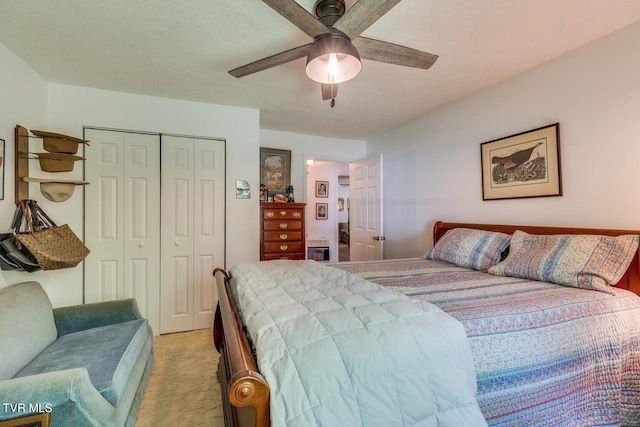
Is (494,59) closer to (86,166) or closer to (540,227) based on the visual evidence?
(540,227)

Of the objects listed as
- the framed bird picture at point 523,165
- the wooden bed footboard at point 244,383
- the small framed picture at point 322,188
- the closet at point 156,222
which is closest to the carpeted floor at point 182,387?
the closet at point 156,222

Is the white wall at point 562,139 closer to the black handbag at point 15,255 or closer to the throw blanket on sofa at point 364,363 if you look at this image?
the throw blanket on sofa at point 364,363

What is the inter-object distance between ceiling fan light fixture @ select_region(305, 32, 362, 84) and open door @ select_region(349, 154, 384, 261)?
2178 mm

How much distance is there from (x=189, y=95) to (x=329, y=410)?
9.69ft

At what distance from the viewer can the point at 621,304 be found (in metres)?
1.42

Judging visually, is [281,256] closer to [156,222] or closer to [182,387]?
[156,222]

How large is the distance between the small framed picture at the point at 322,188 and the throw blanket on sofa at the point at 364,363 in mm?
5584

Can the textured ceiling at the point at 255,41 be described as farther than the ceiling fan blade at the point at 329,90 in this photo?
No

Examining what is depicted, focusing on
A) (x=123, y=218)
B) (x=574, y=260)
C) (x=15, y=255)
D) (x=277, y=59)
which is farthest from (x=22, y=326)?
(x=574, y=260)

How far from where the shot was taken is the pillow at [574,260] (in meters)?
1.55

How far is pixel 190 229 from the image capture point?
→ 2.93 m

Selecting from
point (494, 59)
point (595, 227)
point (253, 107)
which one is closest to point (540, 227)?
point (595, 227)

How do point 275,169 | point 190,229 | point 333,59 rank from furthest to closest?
point 275,169 < point 190,229 < point 333,59

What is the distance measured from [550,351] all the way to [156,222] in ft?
10.4
